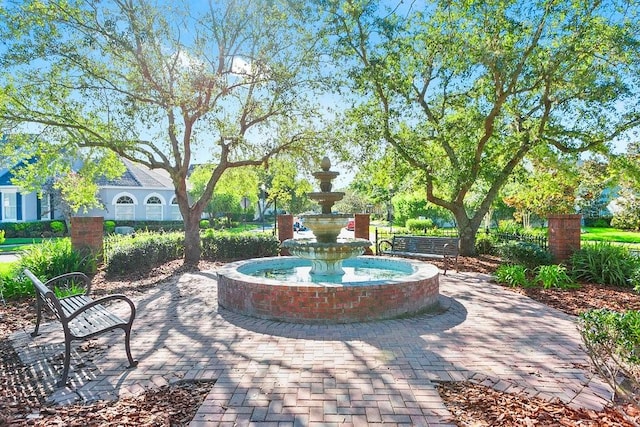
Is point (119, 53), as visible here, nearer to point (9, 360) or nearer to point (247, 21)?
point (247, 21)

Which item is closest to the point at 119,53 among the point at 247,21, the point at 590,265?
the point at 247,21

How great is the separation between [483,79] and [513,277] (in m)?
7.15

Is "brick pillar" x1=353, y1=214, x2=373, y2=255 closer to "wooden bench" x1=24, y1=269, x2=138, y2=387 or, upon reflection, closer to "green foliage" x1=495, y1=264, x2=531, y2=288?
"green foliage" x1=495, y1=264, x2=531, y2=288

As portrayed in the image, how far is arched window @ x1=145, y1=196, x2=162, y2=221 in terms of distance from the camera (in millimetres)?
32250

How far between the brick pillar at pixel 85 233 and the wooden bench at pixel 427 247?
28.9 ft

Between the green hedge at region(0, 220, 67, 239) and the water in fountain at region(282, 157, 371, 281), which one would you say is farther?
the green hedge at region(0, 220, 67, 239)

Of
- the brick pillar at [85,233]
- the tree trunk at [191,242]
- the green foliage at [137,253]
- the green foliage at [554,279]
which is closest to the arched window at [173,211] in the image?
the green foliage at [137,253]

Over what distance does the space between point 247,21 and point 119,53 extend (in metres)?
3.82

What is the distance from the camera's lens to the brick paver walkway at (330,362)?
3404mm

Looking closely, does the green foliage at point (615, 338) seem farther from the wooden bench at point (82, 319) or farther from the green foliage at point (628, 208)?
the green foliage at point (628, 208)

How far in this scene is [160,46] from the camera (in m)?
10.9

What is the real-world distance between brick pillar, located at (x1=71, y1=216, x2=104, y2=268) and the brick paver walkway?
4.92 m

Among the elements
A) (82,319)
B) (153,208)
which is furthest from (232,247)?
(153,208)

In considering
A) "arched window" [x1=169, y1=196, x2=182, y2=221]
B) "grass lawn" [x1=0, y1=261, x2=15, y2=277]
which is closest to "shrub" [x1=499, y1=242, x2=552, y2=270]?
"grass lawn" [x1=0, y1=261, x2=15, y2=277]
